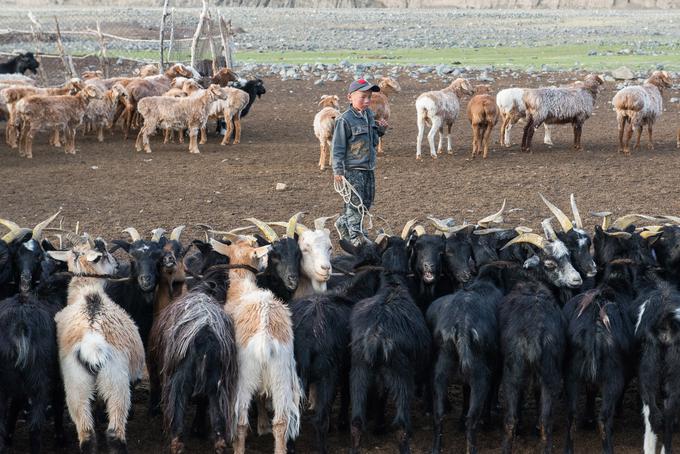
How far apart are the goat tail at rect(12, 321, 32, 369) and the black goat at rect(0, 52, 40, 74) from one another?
17.5 m

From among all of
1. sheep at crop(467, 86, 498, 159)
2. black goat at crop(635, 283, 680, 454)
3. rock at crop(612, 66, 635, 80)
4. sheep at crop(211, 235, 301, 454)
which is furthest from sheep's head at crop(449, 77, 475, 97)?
sheep at crop(211, 235, 301, 454)

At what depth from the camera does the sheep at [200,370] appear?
18.2 ft

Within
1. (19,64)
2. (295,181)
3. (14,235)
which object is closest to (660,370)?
Answer: (14,235)

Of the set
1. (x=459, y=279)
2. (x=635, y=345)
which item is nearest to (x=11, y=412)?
(x=459, y=279)

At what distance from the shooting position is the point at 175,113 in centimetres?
1587

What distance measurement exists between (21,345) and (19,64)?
1782 cm

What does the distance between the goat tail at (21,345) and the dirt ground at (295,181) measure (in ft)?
13.6

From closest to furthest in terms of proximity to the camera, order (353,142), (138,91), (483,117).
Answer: (353,142), (483,117), (138,91)

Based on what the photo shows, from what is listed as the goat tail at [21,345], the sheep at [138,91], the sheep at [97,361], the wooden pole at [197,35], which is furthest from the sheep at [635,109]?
the goat tail at [21,345]

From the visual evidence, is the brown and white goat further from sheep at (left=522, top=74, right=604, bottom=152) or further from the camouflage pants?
the camouflage pants

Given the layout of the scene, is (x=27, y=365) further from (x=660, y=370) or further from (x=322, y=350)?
(x=660, y=370)

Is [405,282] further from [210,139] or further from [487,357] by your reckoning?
[210,139]

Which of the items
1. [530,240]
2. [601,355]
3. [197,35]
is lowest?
[601,355]

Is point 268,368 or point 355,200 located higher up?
point 355,200
